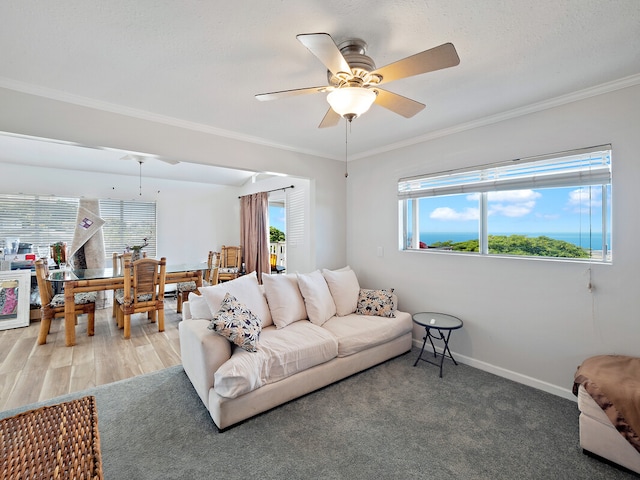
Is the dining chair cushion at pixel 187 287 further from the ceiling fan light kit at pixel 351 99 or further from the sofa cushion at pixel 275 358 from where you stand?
the ceiling fan light kit at pixel 351 99

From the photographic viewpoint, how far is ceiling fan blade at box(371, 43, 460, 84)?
1.27 m

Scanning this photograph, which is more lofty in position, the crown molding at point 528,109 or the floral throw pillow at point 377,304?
the crown molding at point 528,109

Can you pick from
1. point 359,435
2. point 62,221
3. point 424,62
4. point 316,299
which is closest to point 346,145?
point 316,299

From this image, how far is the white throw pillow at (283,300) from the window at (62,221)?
4.00 m

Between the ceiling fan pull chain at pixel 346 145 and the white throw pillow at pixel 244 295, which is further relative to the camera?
the ceiling fan pull chain at pixel 346 145

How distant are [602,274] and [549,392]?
1066mm

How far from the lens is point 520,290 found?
2617mm

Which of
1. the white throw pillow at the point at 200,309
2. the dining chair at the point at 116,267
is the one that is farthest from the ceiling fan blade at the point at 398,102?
the dining chair at the point at 116,267

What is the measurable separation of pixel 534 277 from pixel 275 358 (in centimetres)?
230

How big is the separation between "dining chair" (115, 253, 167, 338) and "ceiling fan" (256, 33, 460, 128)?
3077 millimetres

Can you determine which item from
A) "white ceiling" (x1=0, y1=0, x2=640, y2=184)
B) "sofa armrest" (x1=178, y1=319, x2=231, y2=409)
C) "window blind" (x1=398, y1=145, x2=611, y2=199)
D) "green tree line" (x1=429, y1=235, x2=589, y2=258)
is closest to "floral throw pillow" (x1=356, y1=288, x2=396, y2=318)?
"green tree line" (x1=429, y1=235, x2=589, y2=258)

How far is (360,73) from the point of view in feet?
5.31

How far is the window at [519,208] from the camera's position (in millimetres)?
2266

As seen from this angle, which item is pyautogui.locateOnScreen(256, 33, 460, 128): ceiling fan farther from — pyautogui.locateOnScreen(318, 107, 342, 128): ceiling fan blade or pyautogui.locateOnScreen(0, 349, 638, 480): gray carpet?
pyautogui.locateOnScreen(0, 349, 638, 480): gray carpet
